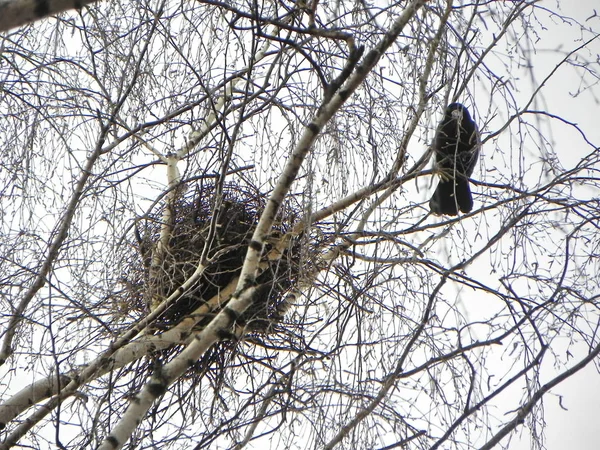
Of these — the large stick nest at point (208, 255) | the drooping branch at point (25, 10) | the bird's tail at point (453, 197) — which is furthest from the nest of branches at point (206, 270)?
the drooping branch at point (25, 10)

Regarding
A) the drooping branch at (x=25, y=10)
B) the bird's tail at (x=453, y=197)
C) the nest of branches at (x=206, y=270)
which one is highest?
the bird's tail at (x=453, y=197)

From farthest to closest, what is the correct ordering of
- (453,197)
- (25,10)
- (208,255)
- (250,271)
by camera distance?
1. (453,197)
2. (208,255)
3. (250,271)
4. (25,10)

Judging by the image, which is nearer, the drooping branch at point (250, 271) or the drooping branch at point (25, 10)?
the drooping branch at point (25, 10)

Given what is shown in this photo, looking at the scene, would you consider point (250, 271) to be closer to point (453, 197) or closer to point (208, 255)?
point (208, 255)

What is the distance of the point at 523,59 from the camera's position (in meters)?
2.07

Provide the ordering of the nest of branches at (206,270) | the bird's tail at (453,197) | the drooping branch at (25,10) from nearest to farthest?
the drooping branch at (25,10)
the nest of branches at (206,270)
the bird's tail at (453,197)

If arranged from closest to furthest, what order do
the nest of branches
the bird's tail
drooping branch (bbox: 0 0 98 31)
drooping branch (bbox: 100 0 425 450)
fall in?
drooping branch (bbox: 0 0 98 31)
drooping branch (bbox: 100 0 425 450)
the nest of branches
the bird's tail

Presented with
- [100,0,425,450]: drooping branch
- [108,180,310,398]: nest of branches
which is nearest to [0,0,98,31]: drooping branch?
[100,0,425,450]: drooping branch

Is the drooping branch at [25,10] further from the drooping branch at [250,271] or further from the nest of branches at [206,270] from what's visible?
the nest of branches at [206,270]

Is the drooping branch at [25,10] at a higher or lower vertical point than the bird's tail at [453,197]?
lower

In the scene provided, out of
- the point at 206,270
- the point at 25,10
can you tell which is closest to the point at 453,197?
the point at 206,270

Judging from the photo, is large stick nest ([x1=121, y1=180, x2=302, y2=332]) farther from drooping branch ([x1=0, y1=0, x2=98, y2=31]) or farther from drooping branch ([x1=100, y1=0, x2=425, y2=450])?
drooping branch ([x1=0, y1=0, x2=98, y2=31])

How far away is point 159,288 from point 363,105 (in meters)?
0.88

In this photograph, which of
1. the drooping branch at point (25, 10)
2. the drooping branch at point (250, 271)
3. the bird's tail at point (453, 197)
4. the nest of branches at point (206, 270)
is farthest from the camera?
the bird's tail at point (453, 197)
